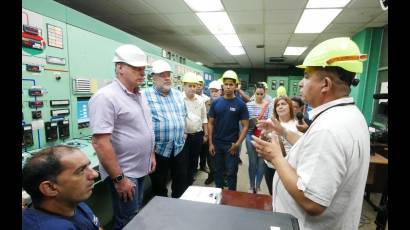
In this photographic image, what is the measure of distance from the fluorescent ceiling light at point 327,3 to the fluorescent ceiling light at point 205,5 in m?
1.47

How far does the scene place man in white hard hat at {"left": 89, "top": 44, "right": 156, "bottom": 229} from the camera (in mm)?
1585

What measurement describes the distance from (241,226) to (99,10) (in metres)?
5.05

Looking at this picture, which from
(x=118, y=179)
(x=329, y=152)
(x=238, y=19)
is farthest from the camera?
Result: (x=238, y=19)

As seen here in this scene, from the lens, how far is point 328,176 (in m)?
0.83

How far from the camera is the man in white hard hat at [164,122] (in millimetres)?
2385

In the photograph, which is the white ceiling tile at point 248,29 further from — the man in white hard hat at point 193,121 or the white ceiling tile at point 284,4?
the man in white hard hat at point 193,121

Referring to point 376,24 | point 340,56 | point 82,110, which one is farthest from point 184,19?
point 340,56

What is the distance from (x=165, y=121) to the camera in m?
2.39

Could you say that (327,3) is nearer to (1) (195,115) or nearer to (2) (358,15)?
(2) (358,15)

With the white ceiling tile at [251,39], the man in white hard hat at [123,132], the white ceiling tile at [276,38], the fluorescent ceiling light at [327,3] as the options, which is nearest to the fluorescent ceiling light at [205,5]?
the fluorescent ceiling light at [327,3]

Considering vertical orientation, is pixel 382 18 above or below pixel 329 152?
above

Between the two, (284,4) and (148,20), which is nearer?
(284,4)

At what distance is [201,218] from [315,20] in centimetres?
514
